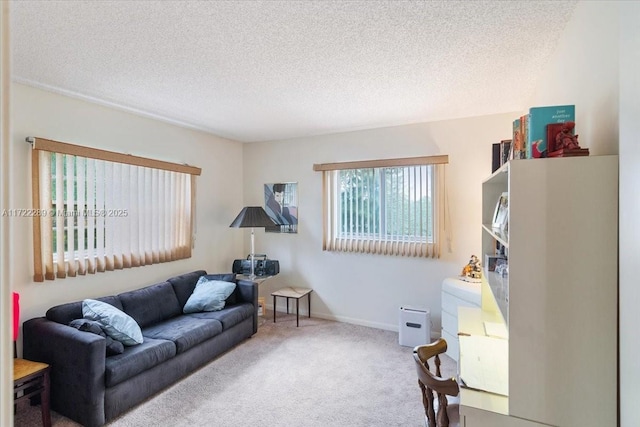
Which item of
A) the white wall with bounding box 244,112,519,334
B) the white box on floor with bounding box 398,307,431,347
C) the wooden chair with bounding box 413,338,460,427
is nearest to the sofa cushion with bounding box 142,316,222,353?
the white wall with bounding box 244,112,519,334

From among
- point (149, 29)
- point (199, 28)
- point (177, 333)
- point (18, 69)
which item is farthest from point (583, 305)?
point (18, 69)

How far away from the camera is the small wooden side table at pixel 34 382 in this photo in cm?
206

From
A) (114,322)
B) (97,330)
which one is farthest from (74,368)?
(114,322)

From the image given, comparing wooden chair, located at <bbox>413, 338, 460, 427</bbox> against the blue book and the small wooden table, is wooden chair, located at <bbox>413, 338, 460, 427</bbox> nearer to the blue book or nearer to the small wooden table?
the blue book

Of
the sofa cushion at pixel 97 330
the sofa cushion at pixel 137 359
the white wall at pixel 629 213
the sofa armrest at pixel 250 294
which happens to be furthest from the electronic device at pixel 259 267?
the white wall at pixel 629 213

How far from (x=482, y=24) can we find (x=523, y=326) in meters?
1.59

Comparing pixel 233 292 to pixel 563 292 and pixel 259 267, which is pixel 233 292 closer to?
pixel 259 267

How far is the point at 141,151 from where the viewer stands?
3.40m

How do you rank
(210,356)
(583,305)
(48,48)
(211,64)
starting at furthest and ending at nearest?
(210,356) → (211,64) → (48,48) → (583,305)

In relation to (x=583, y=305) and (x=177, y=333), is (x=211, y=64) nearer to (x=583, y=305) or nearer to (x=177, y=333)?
(x=177, y=333)

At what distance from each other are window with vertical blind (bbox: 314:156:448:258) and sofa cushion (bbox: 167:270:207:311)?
167cm

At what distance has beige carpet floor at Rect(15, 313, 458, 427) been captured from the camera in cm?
224

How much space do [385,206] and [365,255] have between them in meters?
0.67

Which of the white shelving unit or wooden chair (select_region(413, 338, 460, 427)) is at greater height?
the white shelving unit
